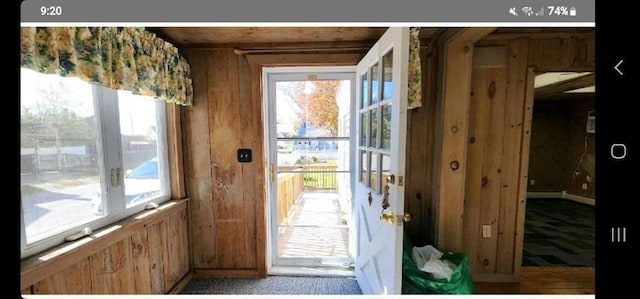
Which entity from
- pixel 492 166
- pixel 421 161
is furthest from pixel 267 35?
pixel 492 166

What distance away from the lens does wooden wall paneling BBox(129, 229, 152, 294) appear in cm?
132

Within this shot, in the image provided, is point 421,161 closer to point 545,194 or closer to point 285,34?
point 285,34

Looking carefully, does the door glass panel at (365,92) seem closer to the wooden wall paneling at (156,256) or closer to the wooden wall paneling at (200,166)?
the wooden wall paneling at (200,166)

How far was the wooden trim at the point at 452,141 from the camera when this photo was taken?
1.49 m

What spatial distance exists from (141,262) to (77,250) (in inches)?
17.1

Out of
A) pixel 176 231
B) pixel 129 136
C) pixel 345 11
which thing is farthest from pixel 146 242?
pixel 345 11

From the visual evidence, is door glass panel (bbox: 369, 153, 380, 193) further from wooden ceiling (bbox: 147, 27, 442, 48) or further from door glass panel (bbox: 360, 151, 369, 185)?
wooden ceiling (bbox: 147, 27, 442, 48)

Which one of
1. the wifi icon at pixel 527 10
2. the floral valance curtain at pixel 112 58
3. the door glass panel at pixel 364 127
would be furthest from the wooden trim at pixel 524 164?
the floral valance curtain at pixel 112 58

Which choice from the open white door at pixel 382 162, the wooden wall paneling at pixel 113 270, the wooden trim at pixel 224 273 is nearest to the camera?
the open white door at pixel 382 162

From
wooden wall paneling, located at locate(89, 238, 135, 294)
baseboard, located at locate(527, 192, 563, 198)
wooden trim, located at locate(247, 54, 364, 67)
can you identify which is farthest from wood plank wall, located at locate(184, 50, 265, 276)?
baseboard, located at locate(527, 192, 563, 198)

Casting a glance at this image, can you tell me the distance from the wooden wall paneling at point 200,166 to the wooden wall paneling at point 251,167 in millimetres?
266

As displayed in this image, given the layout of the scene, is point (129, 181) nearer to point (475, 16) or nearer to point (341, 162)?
point (341, 162)

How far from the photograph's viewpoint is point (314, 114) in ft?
6.26

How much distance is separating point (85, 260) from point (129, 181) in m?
0.45
